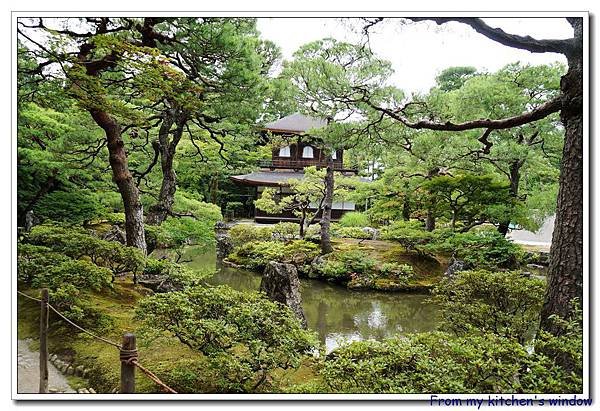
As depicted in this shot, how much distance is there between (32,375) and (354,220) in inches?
191

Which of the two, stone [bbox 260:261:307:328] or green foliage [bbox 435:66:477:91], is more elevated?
green foliage [bbox 435:66:477:91]

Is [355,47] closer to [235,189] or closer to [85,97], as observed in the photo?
[85,97]

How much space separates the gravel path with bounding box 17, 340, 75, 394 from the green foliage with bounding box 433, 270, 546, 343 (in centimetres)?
252

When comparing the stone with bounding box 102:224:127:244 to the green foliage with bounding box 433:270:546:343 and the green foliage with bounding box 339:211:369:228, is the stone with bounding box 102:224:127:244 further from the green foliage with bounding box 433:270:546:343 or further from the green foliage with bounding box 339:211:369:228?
the green foliage with bounding box 433:270:546:343

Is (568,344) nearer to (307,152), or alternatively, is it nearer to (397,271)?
(397,271)

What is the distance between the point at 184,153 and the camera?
520cm

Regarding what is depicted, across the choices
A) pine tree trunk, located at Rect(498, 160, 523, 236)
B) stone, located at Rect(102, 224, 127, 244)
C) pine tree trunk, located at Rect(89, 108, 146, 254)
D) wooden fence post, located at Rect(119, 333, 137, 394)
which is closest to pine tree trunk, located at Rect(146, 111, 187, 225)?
stone, located at Rect(102, 224, 127, 244)

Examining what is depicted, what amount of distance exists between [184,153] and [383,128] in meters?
2.43

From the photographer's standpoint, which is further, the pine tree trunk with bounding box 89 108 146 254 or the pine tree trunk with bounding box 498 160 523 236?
the pine tree trunk with bounding box 498 160 523 236

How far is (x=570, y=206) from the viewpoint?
103 inches

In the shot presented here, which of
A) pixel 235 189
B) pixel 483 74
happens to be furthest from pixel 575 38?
pixel 235 189

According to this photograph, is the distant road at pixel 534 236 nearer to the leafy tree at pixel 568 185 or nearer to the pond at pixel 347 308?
the pond at pixel 347 308

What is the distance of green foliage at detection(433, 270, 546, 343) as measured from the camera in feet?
9.29
